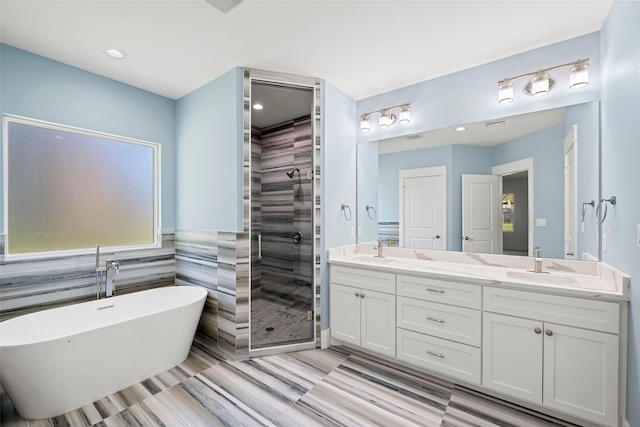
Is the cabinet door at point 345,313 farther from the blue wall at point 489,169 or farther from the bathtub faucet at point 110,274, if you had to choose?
the bathtub faucet at point 110,274

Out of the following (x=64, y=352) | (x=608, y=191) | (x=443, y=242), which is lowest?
(x=64, y=352)

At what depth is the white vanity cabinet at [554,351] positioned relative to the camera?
1549 mm

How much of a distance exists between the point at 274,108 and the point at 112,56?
157 cm

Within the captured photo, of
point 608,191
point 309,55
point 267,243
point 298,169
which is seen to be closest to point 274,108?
point 298,169

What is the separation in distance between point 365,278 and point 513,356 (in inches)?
45.1

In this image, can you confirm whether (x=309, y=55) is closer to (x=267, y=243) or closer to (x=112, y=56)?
(x=112, y=56)

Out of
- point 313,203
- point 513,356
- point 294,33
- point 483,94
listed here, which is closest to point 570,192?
point 483,94

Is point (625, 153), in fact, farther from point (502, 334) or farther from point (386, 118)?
point (386, 118)

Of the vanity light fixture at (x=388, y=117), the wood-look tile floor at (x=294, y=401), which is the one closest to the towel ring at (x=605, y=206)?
the wood-look tile floor at (x=294, y=401)

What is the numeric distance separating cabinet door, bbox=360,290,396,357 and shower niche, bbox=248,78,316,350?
2.57ft

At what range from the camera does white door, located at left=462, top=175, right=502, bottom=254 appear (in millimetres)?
2367

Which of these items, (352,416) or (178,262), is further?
(178,262)

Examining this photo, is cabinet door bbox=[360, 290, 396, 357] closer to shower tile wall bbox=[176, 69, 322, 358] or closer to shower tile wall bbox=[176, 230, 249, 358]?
shower tile wall bbox=[176, 69, 322, 358]

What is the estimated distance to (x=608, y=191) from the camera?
1.75 metres
